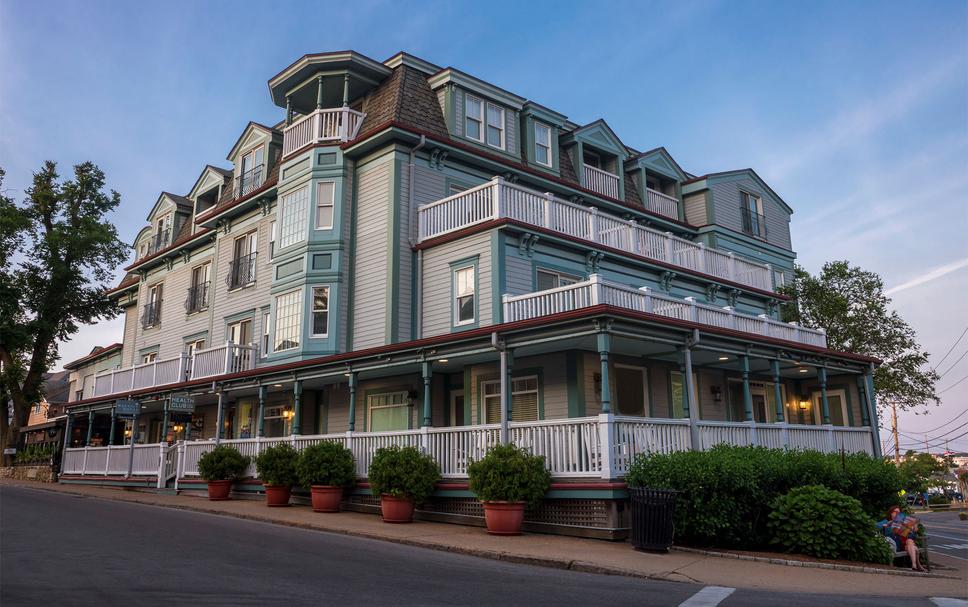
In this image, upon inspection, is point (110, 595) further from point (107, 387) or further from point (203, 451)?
point (107, 387)

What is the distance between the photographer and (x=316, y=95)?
2506 cm

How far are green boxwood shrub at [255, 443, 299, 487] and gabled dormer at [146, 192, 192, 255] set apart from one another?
58.5ft

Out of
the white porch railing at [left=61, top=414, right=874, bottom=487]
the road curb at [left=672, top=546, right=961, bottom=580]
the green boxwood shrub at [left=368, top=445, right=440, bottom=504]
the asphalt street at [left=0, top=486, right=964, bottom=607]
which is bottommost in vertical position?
the road curb at [left=672, top=546, right=961, bottom=580]

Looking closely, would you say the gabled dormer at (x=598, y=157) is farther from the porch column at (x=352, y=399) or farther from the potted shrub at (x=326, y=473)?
the potted shrub at (x=326, y=473)

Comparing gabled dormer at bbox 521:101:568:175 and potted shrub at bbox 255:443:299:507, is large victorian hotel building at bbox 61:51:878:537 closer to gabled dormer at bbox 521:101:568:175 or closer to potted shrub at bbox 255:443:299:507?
gabled dormer at bbox 521:101:568:175

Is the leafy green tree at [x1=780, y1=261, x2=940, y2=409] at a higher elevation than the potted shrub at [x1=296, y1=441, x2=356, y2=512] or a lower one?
higher

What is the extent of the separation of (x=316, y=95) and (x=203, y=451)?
12334 mm

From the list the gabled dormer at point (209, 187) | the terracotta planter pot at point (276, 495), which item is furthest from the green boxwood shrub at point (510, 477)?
the gabled dormer at point (209, 187)

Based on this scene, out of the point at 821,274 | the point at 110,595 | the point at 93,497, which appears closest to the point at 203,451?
the point at 93,497

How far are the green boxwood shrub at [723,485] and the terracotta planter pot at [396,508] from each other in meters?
4.96

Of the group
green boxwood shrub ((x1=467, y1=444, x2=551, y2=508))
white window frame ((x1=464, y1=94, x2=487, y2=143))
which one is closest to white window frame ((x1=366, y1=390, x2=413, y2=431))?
green boxwood shrub ((x1=467, y1=444, x2=551, y2=508))

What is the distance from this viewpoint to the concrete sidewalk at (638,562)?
381 inches

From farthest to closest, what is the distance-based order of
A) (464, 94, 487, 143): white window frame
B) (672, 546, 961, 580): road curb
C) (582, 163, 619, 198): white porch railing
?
(582, 163, 619, 198): white porch railing < (464, 94, 487, 143): white window frame < (672, 546, 961, 580): road curb

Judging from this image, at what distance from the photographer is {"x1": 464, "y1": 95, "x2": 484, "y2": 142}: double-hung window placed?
2395 centimetres
